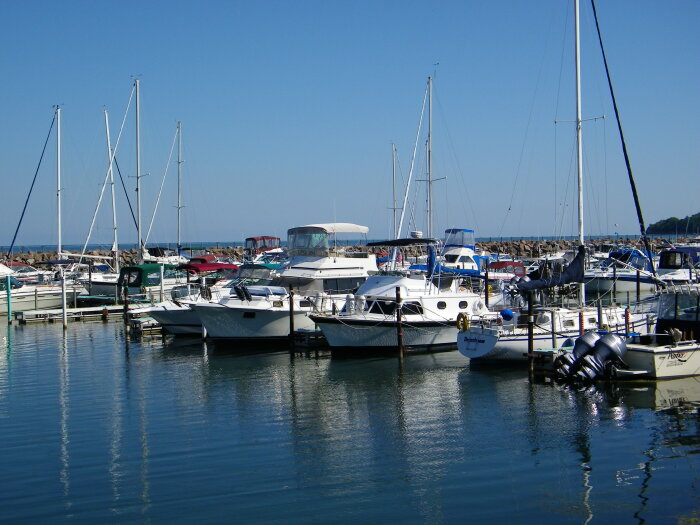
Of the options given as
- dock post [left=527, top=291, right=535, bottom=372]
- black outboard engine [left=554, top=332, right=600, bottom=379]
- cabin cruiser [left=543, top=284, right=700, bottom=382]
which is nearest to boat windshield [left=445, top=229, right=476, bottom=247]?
dock post [left=527, top=291, right=535, bottom=372]

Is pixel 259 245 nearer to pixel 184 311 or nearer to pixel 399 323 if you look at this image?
pixel 184 311

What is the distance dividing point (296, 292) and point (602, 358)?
14.8 m

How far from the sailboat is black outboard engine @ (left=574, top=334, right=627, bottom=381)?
2.30m

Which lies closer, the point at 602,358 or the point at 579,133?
the point at 602,358

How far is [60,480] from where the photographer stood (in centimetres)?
1525

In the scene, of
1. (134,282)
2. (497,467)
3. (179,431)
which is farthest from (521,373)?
(134,282)

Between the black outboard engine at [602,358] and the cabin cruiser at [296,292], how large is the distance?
1047cm

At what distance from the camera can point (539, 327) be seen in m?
25.5

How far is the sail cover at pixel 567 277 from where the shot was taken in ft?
87.3

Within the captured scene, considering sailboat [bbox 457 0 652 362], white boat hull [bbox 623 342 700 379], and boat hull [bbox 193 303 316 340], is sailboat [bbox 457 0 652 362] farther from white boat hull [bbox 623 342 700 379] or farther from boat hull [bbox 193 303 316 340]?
boat hull [bbox 193 303 316 340]

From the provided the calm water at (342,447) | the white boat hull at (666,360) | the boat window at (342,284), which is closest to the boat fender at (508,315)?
the calm water at (342,447)

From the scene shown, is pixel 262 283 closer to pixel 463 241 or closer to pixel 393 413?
pixel 393 413

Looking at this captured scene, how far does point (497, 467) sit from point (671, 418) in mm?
5752

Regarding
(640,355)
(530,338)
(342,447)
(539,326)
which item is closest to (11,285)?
(539,326)
